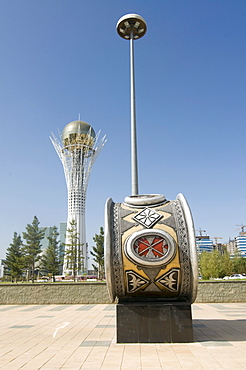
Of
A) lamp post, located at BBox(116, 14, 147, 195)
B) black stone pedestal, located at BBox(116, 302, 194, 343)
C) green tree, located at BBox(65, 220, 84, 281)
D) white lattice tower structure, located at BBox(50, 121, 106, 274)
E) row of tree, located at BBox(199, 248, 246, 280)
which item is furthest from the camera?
white lattice tower structure, located at BBox(50, 121, 106, 274)

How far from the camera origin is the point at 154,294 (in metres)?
6.79

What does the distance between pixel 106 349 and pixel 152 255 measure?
1.93 meters

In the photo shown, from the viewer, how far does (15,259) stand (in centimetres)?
4206

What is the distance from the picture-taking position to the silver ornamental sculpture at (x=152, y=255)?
6.53 m

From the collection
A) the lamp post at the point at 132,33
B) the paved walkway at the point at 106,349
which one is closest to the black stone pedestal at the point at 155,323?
the paved walkway at the point at 106,349

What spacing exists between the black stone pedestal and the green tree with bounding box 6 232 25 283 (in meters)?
33.6

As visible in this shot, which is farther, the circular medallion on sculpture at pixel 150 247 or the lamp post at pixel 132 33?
the lamp post at pixel 132 33

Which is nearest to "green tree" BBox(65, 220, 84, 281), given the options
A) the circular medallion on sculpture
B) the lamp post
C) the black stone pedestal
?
the lamp post

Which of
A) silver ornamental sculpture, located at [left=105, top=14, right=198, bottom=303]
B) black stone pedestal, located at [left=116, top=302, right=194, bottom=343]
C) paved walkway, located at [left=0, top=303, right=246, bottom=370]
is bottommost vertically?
paved walkway, located at [left=0, top=303, right=246, bottom=370]

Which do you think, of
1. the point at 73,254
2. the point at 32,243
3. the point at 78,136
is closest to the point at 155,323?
the point at 73,254

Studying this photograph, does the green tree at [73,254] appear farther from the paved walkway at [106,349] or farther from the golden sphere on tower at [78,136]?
the paved walkway at [106,349]

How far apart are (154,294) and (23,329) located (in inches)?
156

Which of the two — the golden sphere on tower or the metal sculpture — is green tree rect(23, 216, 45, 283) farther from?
the metal sculpture

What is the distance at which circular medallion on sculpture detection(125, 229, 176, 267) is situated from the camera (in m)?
6.50
